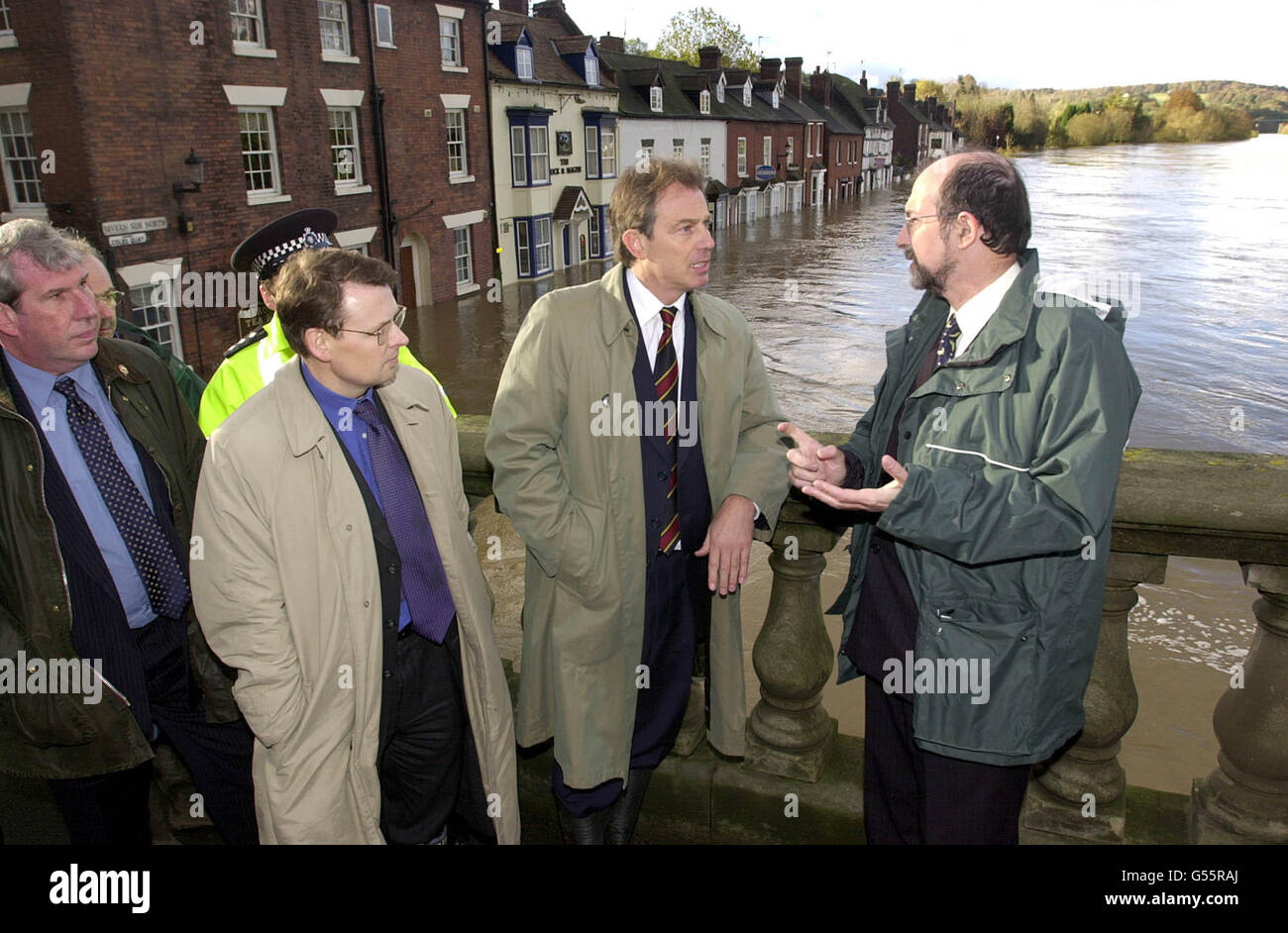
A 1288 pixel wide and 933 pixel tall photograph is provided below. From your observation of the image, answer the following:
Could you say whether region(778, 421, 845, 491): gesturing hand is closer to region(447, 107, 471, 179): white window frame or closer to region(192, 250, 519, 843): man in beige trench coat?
region(192, 250, 519, 843): man in beige trench coat

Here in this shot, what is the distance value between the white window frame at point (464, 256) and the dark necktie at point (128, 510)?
24.8m

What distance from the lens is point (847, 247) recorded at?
46219 millimetres

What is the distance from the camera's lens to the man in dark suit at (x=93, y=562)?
7.85 ft

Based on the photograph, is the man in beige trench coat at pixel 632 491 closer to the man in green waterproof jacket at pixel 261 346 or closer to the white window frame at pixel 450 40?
the man in green waterproof jacket at pixel 261 346

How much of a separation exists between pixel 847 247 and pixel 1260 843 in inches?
1836

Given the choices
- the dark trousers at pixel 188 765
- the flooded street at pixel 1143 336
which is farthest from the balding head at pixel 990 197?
the dark trousers at pixel 188 765

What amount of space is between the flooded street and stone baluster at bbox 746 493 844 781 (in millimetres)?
1415

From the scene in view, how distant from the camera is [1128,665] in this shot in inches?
103

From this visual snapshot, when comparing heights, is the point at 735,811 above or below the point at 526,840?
above

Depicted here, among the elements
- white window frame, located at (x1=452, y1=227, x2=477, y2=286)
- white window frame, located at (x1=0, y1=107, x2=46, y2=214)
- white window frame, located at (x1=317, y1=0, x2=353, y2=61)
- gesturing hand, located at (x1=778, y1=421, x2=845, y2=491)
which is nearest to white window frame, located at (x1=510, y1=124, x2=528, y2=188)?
white window frame, located at (x1=452, y1=227, x2=477, y2=286)

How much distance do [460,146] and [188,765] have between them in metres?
26.1

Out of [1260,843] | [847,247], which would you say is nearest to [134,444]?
[1260,843]

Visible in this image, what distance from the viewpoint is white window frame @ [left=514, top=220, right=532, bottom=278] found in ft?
96.8
